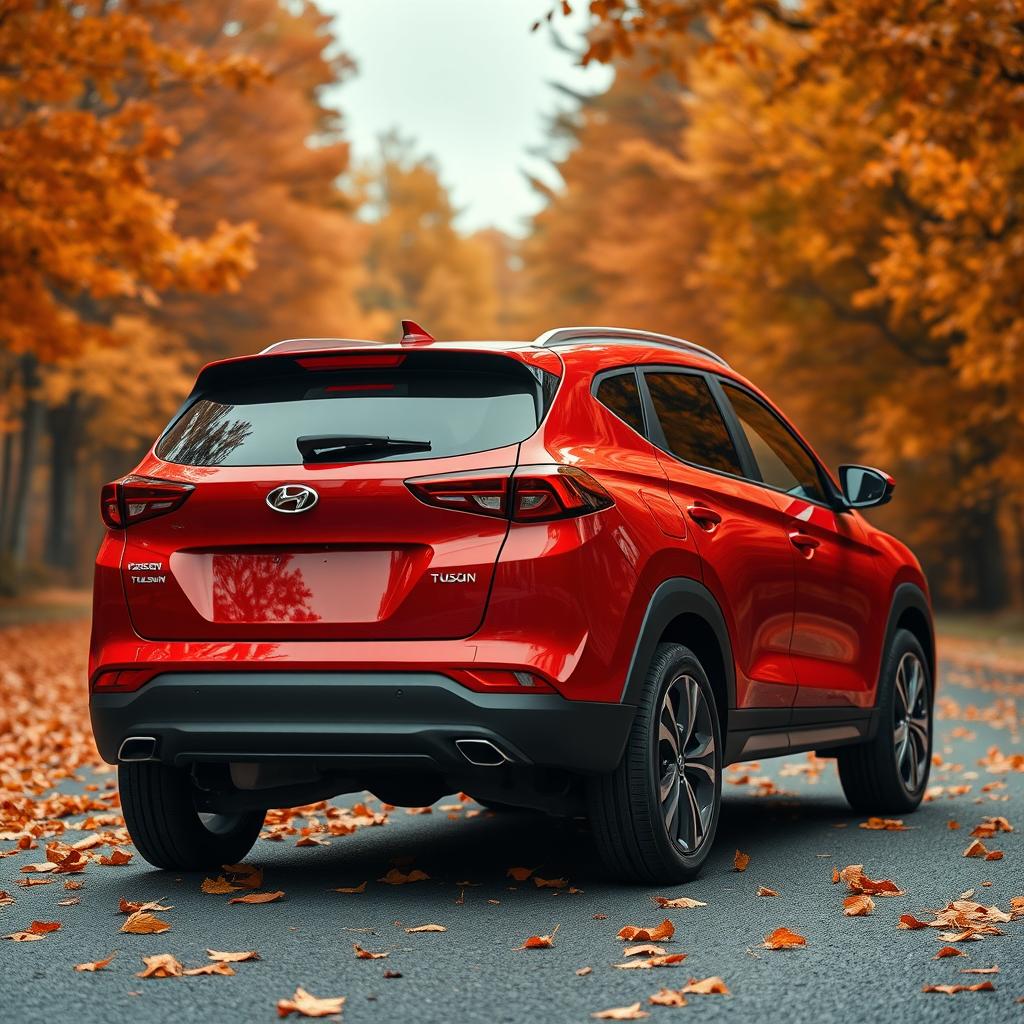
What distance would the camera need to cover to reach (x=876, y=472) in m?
7.67

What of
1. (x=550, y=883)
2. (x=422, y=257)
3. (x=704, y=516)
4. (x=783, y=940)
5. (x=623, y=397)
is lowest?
(x=550, y=883)

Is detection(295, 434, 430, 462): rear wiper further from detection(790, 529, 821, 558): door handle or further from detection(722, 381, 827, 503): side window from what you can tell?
detection(790, 529, 821, 558): door handle

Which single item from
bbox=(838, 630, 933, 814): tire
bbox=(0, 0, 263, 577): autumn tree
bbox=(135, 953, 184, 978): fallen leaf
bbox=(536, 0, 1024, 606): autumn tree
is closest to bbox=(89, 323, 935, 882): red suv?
bbox=(135, 953, 184, 978): fallen leaf

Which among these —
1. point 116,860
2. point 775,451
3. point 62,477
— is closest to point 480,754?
point 116,860

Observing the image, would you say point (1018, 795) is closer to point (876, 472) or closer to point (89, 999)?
point (876, 472)

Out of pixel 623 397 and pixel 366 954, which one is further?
pixel 623 397

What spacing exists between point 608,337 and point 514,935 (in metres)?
2.32

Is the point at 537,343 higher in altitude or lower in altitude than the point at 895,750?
higher

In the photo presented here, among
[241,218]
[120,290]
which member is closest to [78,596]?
[241,218]

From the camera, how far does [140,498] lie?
18.6 ft

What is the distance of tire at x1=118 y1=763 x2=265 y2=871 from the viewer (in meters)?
5.97

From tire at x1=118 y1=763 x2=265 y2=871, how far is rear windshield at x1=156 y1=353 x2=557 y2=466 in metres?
1.13

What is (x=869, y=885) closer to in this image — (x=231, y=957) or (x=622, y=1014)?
(x=622, y=1014)

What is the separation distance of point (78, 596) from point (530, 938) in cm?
2962
